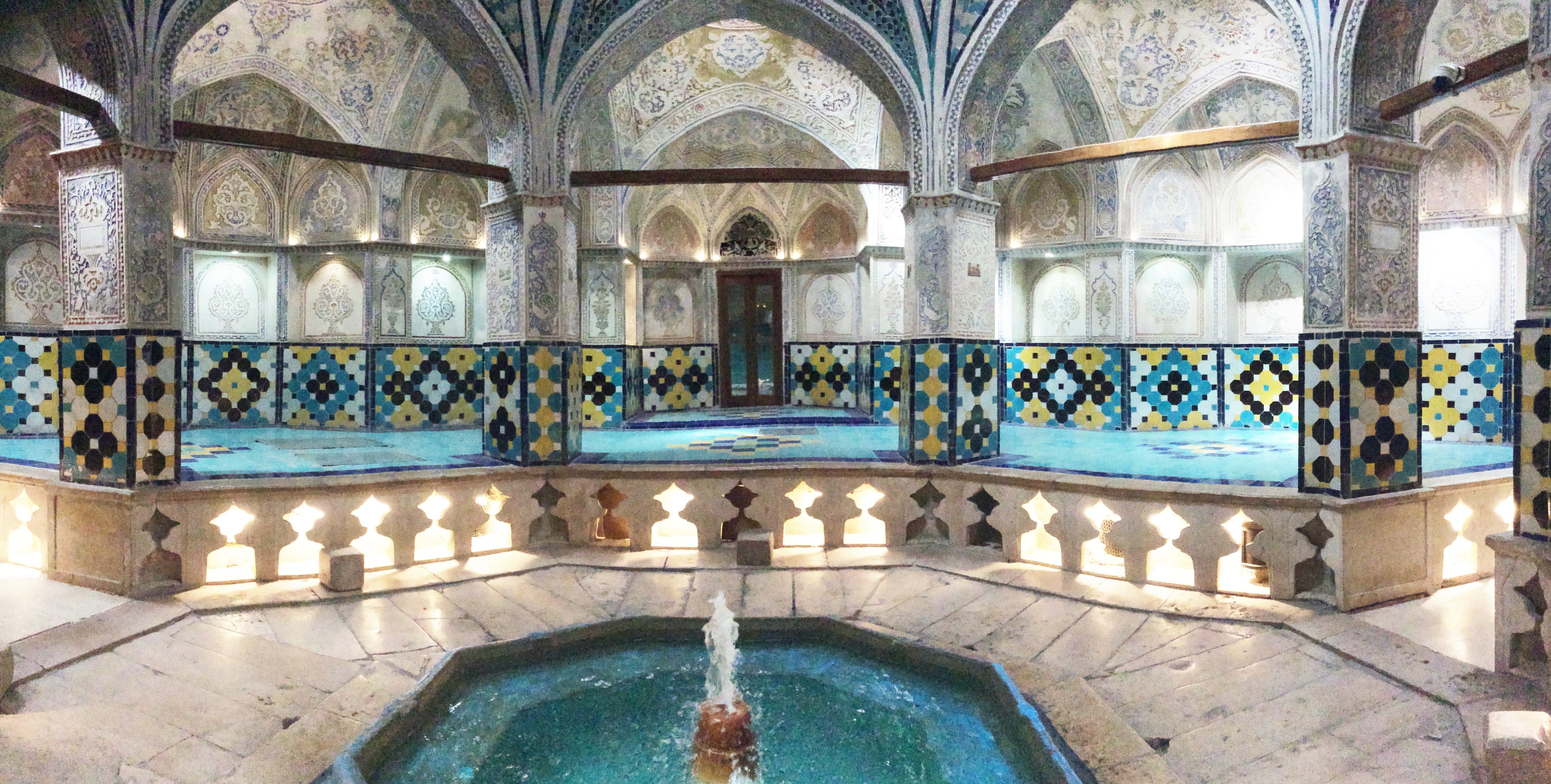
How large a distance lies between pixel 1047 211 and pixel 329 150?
8075mm

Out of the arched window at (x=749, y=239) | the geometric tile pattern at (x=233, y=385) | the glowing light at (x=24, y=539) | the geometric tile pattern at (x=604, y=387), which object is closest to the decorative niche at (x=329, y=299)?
the geometric tile pattern at (x=233, y=385)

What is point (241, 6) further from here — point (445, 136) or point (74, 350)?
point (74, 350)

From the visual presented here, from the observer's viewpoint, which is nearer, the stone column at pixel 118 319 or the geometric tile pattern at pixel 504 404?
the stone column at pixel 118 319

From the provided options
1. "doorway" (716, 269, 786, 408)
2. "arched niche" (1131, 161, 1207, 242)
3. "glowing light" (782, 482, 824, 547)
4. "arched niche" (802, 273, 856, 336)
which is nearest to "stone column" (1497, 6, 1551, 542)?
"glowing light" (782, 482, 824, 547)

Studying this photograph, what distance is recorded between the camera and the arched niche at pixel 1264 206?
33.8 feet

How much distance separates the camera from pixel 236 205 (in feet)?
35.5

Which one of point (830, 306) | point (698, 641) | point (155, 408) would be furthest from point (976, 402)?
point (155, 408)

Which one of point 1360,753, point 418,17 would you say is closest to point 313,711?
point 1360,753

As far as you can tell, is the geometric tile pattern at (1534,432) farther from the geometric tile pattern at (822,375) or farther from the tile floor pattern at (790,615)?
the geometric tile pattern at (822,375)

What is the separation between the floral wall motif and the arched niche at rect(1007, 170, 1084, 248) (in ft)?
23.6

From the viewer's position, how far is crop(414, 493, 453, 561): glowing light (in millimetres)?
6469

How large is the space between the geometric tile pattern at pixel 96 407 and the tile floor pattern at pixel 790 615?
1070 mm

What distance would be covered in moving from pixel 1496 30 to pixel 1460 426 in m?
3.84

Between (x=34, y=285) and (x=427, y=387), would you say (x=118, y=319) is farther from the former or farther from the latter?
(x=427, y=387)
